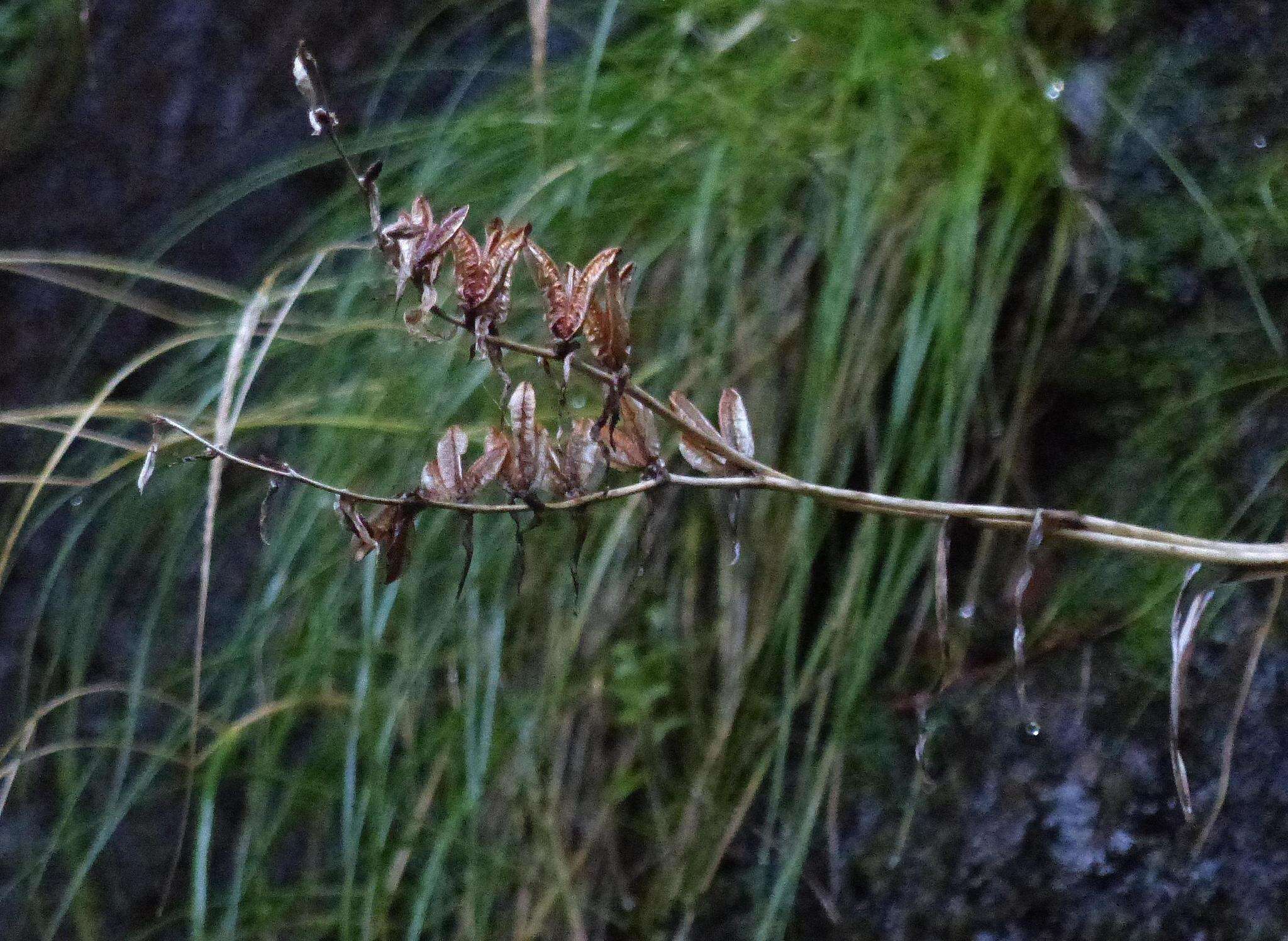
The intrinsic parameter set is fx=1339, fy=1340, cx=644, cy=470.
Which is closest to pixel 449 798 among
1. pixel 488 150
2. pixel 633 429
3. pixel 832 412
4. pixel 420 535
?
pixel 420 535

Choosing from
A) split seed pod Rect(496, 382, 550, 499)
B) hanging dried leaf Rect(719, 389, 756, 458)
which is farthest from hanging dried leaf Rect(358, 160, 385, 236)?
hanging dried leaf Rect(719, 389, 756, 458)

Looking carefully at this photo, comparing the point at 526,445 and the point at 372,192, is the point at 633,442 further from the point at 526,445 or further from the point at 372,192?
the point at 372,192

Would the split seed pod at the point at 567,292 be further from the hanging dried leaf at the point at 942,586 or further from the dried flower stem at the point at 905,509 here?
the hanging dried leaf at the point at 942,586

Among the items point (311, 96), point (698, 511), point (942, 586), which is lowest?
point (942, 586)

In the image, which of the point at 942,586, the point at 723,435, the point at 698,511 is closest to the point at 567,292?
the point at 723,435

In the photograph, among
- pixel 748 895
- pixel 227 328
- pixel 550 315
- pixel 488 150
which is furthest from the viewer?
pixel 488 150

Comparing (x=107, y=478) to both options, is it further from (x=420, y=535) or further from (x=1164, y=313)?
(x=1164, y=313)

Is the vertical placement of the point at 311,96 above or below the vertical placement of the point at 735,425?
above

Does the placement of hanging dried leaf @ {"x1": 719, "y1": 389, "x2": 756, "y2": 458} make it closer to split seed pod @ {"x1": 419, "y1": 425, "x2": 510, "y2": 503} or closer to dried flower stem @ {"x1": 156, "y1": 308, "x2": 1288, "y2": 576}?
dried flower stem @ {"x1": 156, "y1": 308, "x2": 1288, "y2": 576}
